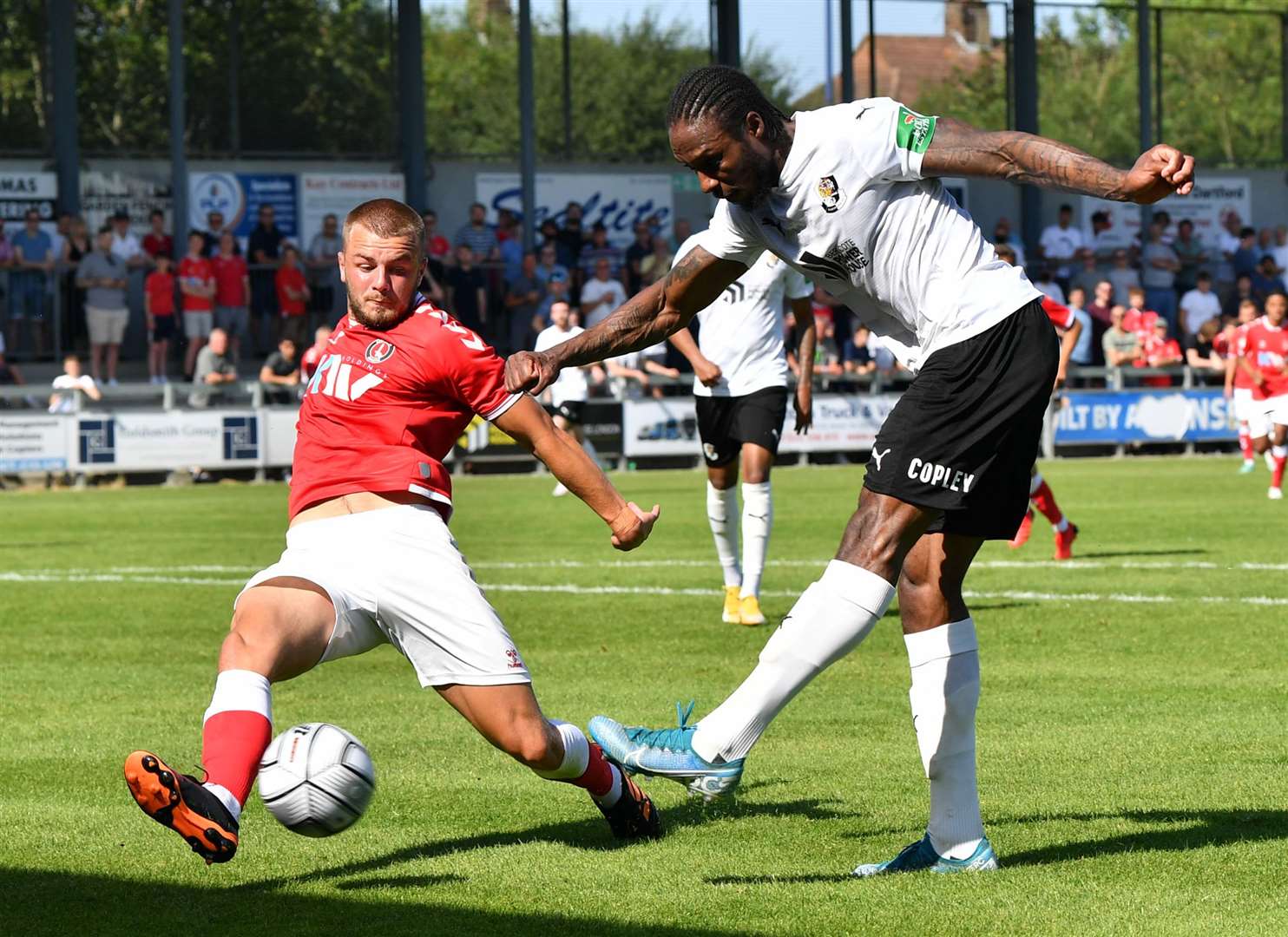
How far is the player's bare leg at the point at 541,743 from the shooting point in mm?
5117

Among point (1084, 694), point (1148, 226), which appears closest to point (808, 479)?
point (1148, 226)

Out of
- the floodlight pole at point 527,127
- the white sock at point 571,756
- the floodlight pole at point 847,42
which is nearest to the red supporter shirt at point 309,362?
the floodlight pole at point 527,127

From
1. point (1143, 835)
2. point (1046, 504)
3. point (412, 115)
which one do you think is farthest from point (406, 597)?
point (412, 115)

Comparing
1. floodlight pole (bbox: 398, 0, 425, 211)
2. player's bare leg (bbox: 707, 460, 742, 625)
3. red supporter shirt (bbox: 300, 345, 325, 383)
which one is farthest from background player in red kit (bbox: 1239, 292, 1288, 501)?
floodlight pole (bbox: 398, 0, 425, 211)

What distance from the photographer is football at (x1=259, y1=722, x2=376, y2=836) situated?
4785 millimetres

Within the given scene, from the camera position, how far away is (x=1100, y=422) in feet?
99.7

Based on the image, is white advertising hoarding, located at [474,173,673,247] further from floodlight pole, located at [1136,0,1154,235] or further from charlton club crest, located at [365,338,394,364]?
charlton club crest, located at [365,338,394,364]

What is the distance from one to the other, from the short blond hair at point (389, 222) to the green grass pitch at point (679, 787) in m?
1.81

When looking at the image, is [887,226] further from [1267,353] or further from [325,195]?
[325,195]

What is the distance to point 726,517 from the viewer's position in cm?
1128

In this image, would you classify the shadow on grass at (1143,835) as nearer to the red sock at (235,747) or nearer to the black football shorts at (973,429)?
the black football shorts at (973,429)

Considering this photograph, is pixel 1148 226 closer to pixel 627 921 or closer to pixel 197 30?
pixel 197 30

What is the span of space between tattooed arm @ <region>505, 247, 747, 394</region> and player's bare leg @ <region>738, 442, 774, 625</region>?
5.32 metres

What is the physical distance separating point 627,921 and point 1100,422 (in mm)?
26924
